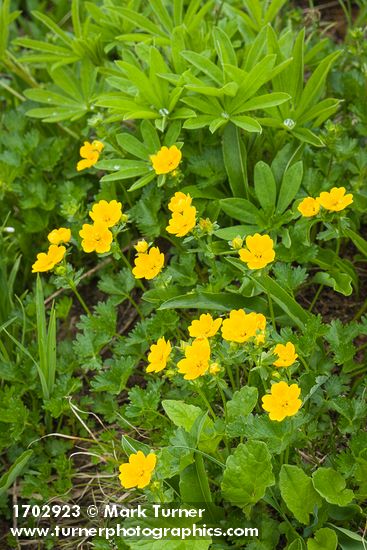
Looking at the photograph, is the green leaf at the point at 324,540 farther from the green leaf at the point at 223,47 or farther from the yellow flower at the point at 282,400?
the green leaf at the point at 223,47

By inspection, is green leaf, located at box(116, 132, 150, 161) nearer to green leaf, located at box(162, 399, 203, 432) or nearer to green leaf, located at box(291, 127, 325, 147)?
green leaf, located at box(291, 127, 325, 147)

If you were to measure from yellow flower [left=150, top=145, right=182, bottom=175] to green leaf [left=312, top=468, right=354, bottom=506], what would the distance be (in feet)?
3.03

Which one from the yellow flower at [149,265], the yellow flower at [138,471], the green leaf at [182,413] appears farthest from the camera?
the yellow flower at [149,265]

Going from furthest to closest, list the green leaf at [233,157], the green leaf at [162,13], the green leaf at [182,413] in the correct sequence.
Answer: the green leaf at [162,13] → the green leaf at [233,157] → the green leaf at [182,413]

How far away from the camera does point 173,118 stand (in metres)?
2.19

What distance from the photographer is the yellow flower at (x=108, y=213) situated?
1.89 metres

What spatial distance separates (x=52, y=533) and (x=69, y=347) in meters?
0.55

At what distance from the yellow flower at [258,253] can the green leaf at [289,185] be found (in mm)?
403

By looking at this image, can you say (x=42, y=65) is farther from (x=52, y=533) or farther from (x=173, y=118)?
(x=52, y=533)

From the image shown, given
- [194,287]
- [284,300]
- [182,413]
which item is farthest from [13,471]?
[284,300]

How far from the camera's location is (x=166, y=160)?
2.05 m

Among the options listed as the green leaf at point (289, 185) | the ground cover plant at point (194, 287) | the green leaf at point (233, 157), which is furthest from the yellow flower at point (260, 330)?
the green leaf at point (233, 157)

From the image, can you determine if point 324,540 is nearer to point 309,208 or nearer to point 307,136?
point 309,208

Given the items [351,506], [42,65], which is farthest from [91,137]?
[351,506]
